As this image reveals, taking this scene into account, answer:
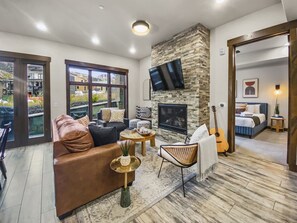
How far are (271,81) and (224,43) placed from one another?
4.10 metres

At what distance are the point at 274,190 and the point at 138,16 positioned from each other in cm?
391

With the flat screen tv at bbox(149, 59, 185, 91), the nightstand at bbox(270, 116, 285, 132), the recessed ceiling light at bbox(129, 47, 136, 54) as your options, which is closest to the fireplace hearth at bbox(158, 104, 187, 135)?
the flat screen tv at bbox(149, 59, 185, 91)

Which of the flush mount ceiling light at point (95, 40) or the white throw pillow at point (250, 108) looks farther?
the white throw pillow at point (250, 108)

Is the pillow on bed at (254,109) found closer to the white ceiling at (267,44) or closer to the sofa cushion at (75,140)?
the white ceiling at (267,44)

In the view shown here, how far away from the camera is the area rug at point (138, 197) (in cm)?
160

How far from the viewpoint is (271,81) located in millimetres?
5934

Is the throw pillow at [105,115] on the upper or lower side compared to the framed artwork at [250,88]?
lower

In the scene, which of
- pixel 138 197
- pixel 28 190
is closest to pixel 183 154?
pixel 138 197

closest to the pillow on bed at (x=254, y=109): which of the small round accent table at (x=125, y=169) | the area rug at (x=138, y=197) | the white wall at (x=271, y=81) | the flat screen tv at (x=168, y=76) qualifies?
the white wall at (x=271, y=81)

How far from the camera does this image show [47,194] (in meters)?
2.00

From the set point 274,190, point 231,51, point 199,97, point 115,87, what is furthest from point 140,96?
point 274,190

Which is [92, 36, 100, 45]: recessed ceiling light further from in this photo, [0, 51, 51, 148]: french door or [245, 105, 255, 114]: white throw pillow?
[245, 105, 255, 114]: white throw pillow

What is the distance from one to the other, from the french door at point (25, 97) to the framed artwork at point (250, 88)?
25.7ft

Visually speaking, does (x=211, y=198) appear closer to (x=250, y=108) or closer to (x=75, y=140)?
(x=75, y=140)
